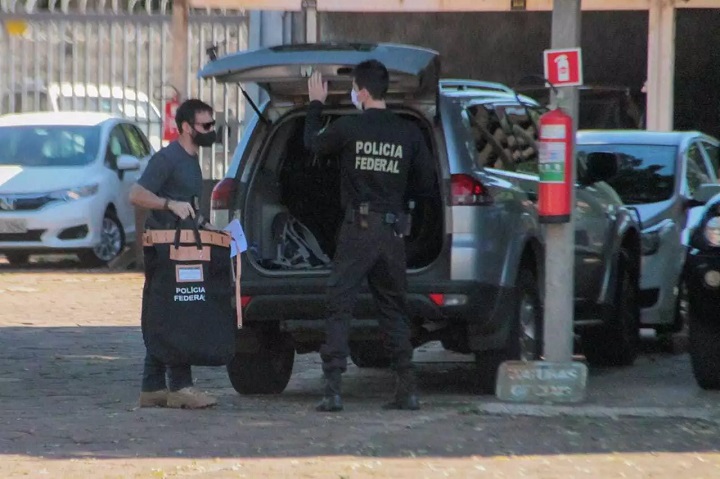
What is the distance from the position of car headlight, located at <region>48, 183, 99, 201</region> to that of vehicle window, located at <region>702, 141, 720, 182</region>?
23.4ft

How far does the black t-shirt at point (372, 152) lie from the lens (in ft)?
28.5

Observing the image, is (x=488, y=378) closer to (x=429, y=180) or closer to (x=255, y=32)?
(x=429, y=180)

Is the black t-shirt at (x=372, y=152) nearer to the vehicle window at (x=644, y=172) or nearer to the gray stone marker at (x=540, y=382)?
the gray stone marker at (x=540, y=382)

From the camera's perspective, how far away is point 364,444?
7.64 metres

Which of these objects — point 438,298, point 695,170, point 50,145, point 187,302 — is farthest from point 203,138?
point 50,145

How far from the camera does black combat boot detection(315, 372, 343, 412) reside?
→ 8.77 metres

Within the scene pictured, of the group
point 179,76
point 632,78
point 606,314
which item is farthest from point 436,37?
point 606,314

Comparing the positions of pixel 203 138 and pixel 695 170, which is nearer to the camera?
pixel 203 138

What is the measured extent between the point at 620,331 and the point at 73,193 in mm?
8361

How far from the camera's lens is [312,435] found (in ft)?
26.0

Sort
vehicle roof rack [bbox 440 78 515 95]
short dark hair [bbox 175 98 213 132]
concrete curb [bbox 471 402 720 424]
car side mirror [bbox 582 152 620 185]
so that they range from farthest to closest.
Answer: car side mirror [bbox 582 152 620 185] → vehicle roof rack [bbox 440 78 515 95] → short dark hair [bbox 175 98 213 132] → concrete curb [bbox 471 402 720 424]

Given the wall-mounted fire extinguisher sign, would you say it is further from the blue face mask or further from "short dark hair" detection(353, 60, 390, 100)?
"short dark hair" detection(353, 60, 390, 100)

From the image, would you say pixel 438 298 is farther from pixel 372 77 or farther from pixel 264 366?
pixel 264 366

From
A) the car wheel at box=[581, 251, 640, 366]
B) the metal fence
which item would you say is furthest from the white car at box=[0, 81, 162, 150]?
the car wheel at box=[581, 251, 640, 366]
